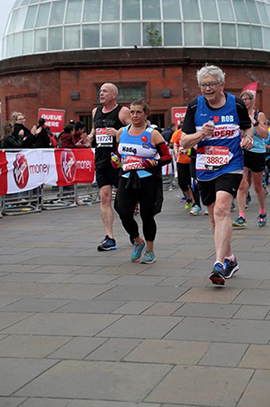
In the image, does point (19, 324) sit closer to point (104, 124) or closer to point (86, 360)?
point (86, 360)

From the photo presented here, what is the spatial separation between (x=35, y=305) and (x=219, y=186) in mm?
1981

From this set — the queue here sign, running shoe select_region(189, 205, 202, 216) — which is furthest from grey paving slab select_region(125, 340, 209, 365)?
the queue here sign

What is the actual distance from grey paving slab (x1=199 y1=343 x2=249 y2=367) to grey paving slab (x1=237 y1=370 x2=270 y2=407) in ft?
0.83

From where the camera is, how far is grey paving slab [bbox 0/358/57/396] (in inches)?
176

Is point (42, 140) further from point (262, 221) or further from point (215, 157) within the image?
point (215, 157)

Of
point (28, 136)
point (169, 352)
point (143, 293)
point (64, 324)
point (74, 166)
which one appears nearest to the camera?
point (169, 352)

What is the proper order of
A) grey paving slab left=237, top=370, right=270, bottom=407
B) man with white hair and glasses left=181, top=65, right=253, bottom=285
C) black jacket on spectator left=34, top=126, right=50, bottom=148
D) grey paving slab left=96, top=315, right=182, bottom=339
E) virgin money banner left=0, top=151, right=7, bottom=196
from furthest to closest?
black jacket on spectator left=34, top=126, right=50, bottom=148 < virgin money banner left=0, top=151, right=7, bottom=196 < man with white hair and glasses left=181, top=65, right=253, bottom=285 < grey paving slab left=96, top=315, right=182, bottom=339 < grey paving slab left=237, top=370, right=270, bottom=407

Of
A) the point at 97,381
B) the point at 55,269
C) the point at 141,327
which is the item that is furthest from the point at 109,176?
the point at 97,381

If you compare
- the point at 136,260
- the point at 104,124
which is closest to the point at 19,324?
the point at 136,260

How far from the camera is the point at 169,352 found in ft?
16.7

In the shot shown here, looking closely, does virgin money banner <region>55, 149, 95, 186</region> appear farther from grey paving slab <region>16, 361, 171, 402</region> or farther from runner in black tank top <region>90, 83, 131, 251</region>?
grey paving slab <region>16, 361, 171, 402</region>

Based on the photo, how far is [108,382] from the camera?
14.7 ft

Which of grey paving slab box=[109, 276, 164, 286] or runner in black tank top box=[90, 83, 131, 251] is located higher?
runner in black tank top box=[90, 83, 131, 251]

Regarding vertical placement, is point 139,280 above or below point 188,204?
Answer: above
